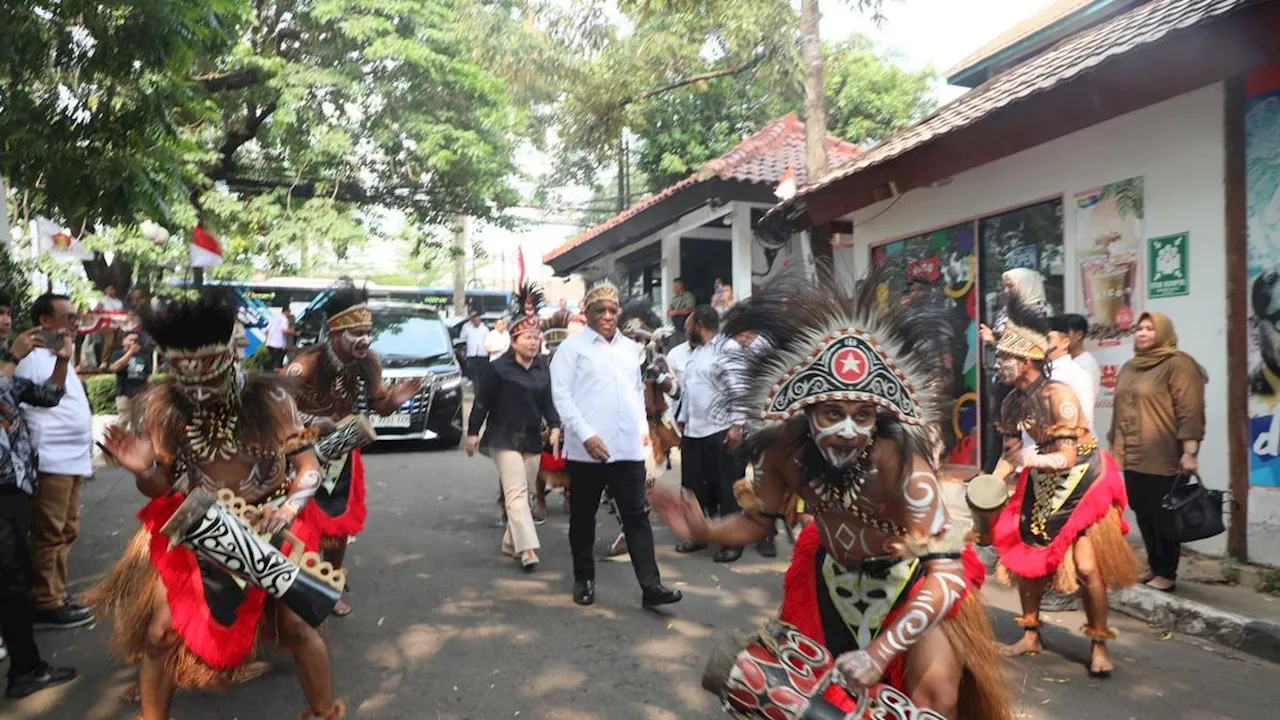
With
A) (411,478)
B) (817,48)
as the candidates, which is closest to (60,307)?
(411,478)

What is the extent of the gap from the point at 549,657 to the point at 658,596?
0.91 metres

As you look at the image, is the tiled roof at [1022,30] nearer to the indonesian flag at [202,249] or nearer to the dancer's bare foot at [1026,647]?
the dancer's bare foot at [1026,647]

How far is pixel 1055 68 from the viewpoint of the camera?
23.7 ft

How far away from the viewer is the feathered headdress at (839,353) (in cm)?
252

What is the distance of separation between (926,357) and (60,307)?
443 cm

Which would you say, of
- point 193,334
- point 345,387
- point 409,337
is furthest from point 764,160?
point 193,334

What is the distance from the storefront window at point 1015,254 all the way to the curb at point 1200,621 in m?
2.09

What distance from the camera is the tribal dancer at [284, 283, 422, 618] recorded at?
517 cm

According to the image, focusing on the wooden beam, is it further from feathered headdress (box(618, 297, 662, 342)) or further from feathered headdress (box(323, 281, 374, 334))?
feathered headdress (box(323, 281, 374, 334))

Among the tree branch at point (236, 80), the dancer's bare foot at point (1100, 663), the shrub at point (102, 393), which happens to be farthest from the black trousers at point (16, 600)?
the tree branch at point (236, 80)

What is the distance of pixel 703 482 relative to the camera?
23.5ft

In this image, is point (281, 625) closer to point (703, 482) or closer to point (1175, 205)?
point (703, 482)

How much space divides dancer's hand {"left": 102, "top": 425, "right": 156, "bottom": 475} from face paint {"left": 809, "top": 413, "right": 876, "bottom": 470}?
237cm

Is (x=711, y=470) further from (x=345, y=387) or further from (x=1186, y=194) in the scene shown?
(x=1186, y=194)
